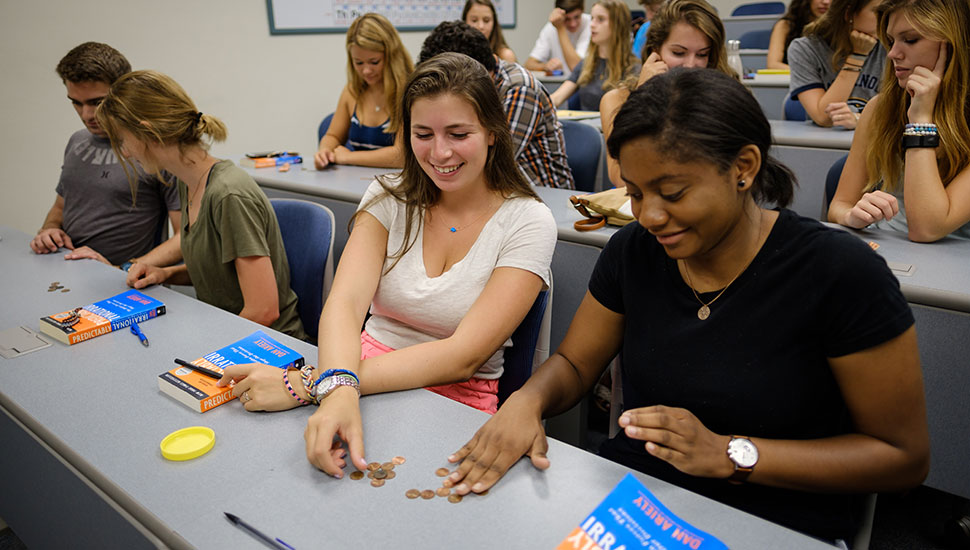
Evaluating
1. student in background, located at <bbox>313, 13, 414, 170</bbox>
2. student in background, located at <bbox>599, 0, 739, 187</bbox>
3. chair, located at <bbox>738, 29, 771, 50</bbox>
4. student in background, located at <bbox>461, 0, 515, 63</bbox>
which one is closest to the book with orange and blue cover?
student in background, located at <bbox>313, 13, 414, 170</bbox>

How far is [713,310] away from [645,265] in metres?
0.14

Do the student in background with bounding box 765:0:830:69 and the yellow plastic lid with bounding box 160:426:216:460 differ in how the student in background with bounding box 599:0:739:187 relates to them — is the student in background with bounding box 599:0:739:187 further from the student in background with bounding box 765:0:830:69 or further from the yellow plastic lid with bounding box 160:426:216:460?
the student in background with bounding box 765:0:830:69

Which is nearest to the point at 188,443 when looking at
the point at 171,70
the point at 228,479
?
the point at 228,479

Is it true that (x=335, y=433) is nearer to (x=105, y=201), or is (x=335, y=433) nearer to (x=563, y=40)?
(x=105, y=201)

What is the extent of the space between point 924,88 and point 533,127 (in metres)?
1.23

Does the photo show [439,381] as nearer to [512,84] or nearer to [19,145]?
[512,84]

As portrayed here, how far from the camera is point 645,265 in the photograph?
1.10m

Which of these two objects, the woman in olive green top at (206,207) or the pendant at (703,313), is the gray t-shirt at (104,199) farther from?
the pendant at (703,313)

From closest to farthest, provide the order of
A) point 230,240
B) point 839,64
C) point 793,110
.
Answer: point 230,240 → point 839,64 → point 793,110

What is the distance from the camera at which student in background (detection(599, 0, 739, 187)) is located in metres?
2.30

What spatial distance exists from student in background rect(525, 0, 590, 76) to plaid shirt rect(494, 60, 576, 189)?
326 cm

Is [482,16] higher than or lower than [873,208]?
higher

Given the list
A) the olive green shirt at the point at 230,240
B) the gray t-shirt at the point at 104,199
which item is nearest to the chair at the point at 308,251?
the olive green shirt at the point at 230,240

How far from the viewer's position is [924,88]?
163 centimetres
